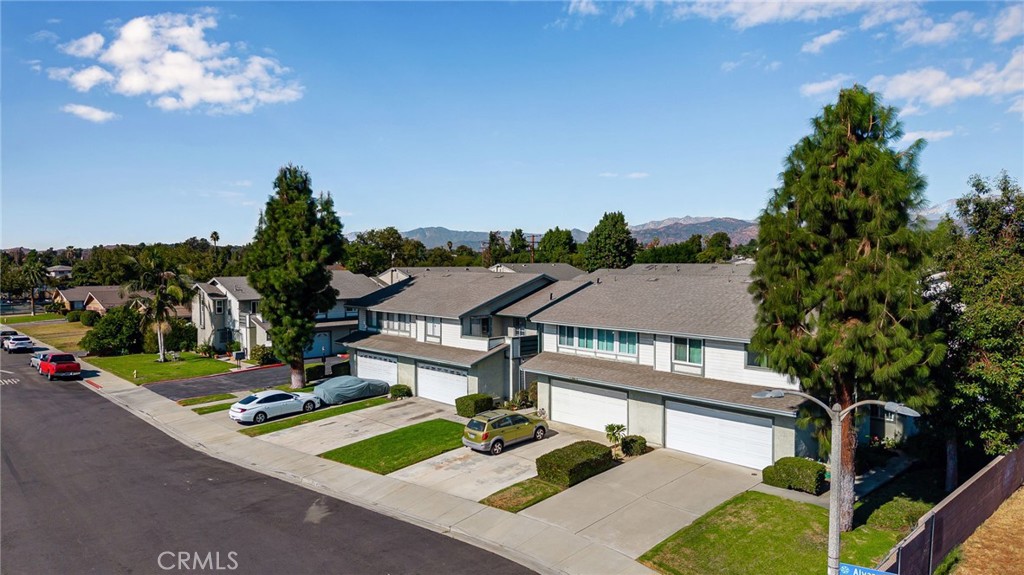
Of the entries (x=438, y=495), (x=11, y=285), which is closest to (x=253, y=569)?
(x=438, y=495)

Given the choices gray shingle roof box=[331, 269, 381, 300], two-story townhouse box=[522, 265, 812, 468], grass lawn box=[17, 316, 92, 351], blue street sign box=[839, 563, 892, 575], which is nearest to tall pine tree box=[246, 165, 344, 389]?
gray shingle roof box=[331, 269, 381, 300]

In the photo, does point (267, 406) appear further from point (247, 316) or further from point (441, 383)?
point (247, 316)

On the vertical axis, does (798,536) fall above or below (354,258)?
below

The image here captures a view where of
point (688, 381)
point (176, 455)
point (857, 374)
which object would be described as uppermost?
point (857, 374)

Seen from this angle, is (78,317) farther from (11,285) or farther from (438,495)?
(438,495)

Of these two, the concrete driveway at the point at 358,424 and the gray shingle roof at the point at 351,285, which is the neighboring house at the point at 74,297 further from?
the concrete driveway at the point at 358,424

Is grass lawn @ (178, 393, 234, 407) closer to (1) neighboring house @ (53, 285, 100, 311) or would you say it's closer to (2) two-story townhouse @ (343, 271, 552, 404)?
(2) two-story townhouse @ (343, 271, 552, 404)
